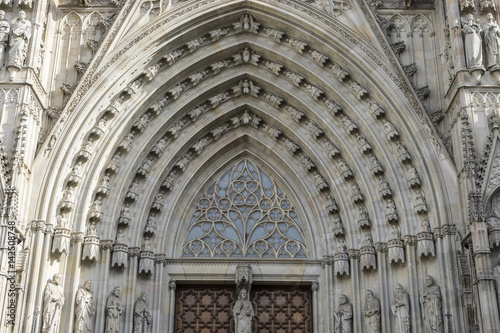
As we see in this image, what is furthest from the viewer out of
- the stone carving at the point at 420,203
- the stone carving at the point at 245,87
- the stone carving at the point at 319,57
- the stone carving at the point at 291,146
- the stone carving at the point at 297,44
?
the stone carving at the point at 245,87

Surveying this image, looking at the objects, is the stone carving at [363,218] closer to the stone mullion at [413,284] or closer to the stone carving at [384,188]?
the stone carving at [384,188]

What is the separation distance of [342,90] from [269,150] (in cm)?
220

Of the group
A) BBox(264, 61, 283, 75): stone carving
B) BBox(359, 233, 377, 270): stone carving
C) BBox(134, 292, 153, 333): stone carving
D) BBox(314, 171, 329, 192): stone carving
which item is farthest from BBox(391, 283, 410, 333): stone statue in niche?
BBox(264, 61, 283, 75): stone carving

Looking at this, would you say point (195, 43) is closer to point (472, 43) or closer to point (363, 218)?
point (363, 218)

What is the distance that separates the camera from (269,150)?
16.9m

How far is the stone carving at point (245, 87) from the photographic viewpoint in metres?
16.8

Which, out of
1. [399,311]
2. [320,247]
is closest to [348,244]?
[320,247]

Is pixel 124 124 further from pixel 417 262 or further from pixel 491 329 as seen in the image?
pixel 491 329

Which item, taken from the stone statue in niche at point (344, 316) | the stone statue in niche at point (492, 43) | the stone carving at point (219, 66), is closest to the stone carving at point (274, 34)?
the stone carving at point (219, 66)

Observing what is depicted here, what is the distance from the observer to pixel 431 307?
44.8 feet

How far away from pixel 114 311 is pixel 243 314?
2.62 metres

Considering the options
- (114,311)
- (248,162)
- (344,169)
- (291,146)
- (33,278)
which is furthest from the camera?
(248,162)

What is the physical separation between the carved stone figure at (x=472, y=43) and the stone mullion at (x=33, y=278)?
28.5 ft

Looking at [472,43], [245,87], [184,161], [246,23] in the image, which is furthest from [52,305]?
[472,43]
